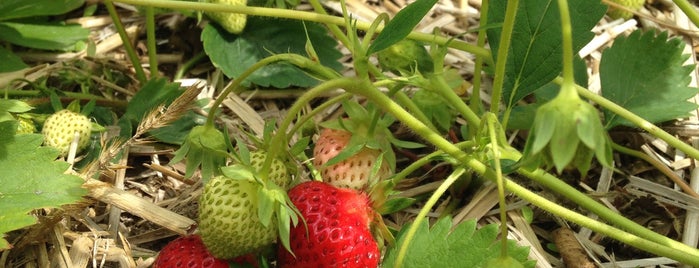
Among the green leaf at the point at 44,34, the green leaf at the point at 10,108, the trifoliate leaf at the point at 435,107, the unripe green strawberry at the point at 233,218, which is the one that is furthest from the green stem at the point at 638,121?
the green leaf at the point at 44,34

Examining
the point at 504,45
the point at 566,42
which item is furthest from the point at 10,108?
the point at 566,42

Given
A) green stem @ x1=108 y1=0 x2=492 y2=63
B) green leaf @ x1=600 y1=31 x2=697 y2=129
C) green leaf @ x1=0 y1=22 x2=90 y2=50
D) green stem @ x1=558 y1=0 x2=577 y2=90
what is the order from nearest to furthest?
green stem @ x1=558 y1=0 x2=577 y2=90
green stem @ x1=108 y1=0 x2=492 y2=63
green leaf @ x1=600 y1=31 x2=697 y2=129
green leaf @ x1=0 y1=22 x2=90 y2=50

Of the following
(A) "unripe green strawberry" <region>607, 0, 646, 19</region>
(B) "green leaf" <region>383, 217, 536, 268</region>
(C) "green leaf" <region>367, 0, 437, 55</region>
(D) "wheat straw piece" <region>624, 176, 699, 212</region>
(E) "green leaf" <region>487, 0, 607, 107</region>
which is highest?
(C) "green leaf" <region>367, 0, 437, 55</region>

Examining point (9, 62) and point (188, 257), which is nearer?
point (188, 257)

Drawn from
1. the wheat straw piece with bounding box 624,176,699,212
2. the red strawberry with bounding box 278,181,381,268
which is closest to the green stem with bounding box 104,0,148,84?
the red strawberry with bounding box 278,181,381,268

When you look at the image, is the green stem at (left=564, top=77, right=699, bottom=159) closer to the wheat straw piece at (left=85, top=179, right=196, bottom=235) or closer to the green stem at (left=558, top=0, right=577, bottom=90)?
the green stem at (left=558, top=0, right=577, bottom=90)

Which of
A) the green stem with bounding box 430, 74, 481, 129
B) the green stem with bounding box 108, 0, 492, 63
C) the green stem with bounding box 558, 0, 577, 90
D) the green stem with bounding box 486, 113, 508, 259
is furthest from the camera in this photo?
the green stem with bounding box 108, 0, 492, 63

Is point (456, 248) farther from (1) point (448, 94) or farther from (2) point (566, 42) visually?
(2) point (566, 42)
